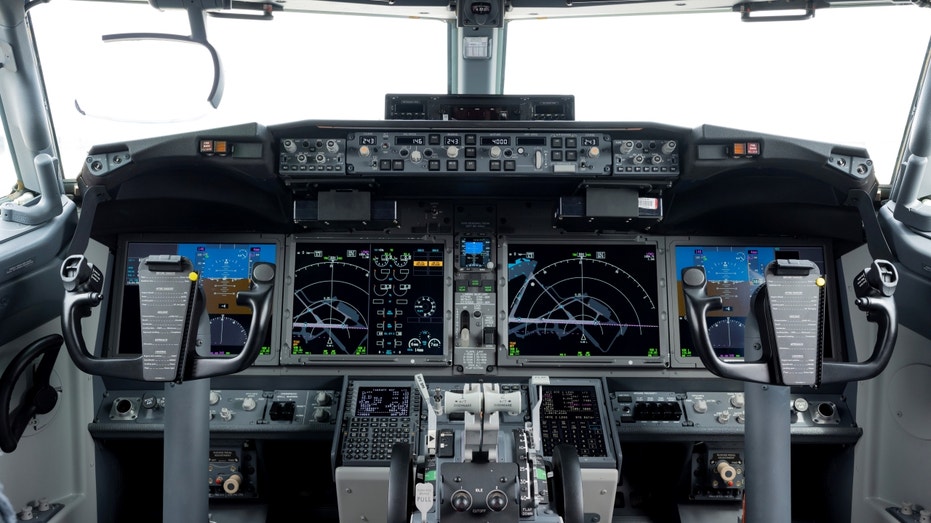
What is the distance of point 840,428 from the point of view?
3.34 meters

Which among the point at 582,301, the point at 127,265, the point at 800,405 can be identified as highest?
the point at 127,265

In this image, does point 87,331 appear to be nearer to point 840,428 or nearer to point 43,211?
point 43,211

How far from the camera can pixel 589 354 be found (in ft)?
11.4

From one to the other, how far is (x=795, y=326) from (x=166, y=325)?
1.94m

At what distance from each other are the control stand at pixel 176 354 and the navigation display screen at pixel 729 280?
6.79ft

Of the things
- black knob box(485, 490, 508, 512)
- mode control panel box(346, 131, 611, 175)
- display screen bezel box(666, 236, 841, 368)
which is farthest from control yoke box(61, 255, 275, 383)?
display screen bezel box(666, 236, 841, 368)

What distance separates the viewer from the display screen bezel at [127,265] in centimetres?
354

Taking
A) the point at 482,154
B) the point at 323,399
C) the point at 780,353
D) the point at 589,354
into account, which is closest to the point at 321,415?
the point at 323,399

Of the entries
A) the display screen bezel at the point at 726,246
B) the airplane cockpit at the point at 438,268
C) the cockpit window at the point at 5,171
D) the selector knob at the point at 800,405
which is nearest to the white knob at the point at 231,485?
the airplane cockpit at the point at 438,268

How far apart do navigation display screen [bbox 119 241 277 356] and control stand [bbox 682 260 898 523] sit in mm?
2142

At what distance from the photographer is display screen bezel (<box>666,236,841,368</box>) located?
350 cm

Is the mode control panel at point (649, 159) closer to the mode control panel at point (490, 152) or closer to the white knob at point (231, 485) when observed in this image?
the mode control panel at point (490, 152)

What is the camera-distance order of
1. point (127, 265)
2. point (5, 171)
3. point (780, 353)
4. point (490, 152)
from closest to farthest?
point (780, 353), point (490, 152), point (5, 171), point (127, 265)

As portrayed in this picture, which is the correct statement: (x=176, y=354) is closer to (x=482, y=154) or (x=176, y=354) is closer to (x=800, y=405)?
→ (x=482, y=154)
